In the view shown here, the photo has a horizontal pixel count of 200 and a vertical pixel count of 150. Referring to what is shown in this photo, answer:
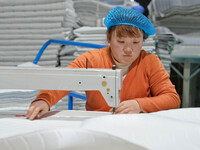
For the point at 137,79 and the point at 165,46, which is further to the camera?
the point at 165,46

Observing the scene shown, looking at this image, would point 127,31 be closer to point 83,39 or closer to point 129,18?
point 129,18

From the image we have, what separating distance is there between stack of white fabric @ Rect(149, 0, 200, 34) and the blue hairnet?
3.60 feet

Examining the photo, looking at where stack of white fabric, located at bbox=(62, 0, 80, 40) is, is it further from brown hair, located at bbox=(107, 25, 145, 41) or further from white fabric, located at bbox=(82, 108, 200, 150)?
white fabric, located at bbox=(82, 108, 200, 150)

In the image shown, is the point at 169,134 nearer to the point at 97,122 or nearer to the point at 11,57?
the point at 97,122

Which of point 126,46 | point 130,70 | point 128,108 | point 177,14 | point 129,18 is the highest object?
point 177,14

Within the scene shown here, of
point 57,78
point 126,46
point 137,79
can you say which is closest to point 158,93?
point 137,79

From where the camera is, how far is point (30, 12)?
5.65 ft

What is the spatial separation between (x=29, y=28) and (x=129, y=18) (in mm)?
1144

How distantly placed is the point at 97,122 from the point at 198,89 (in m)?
2.14

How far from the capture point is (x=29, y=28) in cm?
175

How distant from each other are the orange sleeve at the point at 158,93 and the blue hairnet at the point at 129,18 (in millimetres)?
180

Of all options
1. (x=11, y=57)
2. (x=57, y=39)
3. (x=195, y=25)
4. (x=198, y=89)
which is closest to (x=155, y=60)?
(x=57, y=39)

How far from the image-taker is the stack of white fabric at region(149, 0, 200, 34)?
1798 mm

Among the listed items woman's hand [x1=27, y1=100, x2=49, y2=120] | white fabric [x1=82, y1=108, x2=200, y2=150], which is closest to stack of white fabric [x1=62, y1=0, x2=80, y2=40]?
woman's hand [x1=27, y1=100, x2=49, y2=120]
